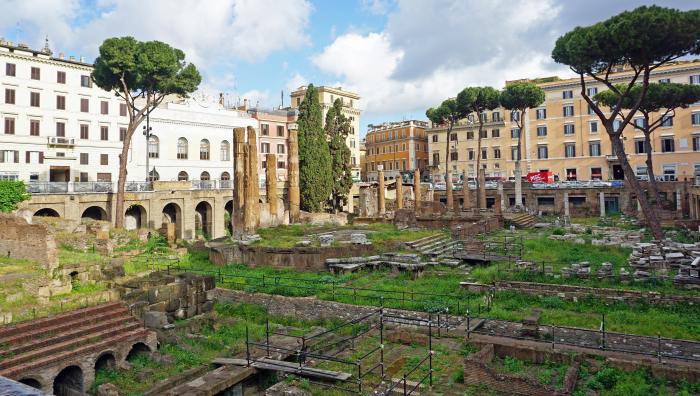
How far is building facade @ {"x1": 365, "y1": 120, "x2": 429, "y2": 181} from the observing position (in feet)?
254

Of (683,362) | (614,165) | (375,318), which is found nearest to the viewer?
(683,362)

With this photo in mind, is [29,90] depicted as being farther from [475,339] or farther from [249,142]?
[475,339]

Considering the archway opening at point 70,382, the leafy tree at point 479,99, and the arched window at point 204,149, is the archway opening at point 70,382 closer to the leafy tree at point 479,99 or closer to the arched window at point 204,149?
the arched window at point 204,149

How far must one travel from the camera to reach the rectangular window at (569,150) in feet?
203

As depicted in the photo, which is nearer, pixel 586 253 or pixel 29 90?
pixel 586 253

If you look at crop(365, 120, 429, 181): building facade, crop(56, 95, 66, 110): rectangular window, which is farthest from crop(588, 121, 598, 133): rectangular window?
crop(56, 95, 66, 110): rectangular window

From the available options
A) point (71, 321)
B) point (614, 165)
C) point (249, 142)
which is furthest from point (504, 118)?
point (71, 321)

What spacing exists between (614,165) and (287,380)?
193ft

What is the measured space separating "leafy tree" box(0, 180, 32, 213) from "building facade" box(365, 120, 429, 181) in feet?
177

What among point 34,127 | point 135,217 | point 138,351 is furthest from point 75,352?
point 34,127

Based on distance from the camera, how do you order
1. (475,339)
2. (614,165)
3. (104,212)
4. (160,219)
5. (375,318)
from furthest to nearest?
1. (614,165)
2. (160,219)
3. (104,212)
4. (375,318)
5. (475,339)

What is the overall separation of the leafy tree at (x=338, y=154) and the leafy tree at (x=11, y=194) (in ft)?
92.3

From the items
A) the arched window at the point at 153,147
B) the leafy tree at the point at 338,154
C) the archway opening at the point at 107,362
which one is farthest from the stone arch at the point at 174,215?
the archway opening at the point at 107,362

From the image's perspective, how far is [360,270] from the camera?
23250 millimetres
